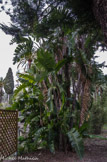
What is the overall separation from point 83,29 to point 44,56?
0.96 m

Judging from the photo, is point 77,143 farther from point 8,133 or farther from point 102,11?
point 102,11

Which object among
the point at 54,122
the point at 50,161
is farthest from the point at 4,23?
the point at 50,161

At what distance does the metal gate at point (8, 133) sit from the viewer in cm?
294

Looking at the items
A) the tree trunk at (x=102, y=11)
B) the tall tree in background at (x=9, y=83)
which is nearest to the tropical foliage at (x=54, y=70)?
the tree trunk at (x=102, y=11)

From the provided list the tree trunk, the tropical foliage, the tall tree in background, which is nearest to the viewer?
the tree trunk

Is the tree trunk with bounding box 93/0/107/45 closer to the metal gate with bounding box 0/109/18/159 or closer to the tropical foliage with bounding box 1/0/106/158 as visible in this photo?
the tropical foliage with bounding box 1/0/106/158

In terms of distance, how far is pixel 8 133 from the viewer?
316cm

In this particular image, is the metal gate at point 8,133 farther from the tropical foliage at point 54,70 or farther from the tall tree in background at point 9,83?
the tall tree in background at point 9,83

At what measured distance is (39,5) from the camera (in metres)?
3.51

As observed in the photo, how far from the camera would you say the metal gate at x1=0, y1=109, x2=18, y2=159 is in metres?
2.94

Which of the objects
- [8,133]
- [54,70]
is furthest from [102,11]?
[8,133]

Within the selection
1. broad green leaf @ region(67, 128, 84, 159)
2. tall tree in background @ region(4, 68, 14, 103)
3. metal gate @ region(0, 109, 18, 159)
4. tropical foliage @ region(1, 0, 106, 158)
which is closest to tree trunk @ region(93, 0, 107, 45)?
tropical foliage @ region(1, 0, 106, 158)

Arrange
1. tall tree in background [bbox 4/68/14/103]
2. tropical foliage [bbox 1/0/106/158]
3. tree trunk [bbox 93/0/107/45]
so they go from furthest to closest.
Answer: tall tree in background [bbox 4/68/14/103]
tropical foliage [bbox 1/0/106/158]
tree trunk [bbox 93/0/107/45]

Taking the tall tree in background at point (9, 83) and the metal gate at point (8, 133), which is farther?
the tall tree in background at point (9, 83)
